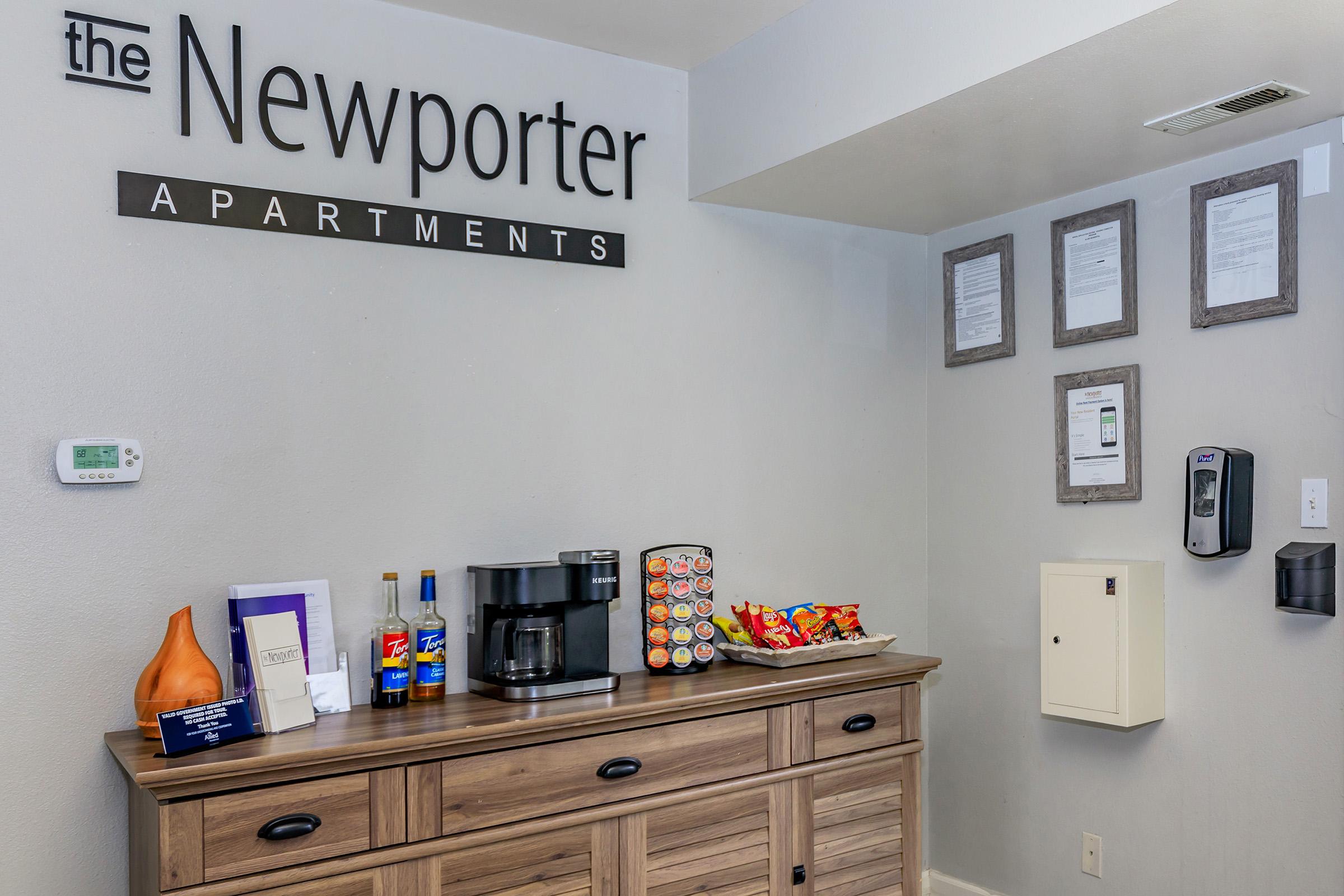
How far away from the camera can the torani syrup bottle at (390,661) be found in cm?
238

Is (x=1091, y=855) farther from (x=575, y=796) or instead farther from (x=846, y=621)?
(x=575, y=796)

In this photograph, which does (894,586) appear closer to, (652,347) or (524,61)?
(652,347)

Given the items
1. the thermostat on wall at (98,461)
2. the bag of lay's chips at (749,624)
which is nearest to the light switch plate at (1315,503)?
the bag of lay's chips at (749,624)

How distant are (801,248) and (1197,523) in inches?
57.3

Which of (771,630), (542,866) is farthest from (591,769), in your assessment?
(771,630)

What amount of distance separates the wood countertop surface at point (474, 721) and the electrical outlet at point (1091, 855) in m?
0.71

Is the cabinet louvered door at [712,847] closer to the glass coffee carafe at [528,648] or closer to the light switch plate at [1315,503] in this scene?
the glass coffee carafe at [528,648]

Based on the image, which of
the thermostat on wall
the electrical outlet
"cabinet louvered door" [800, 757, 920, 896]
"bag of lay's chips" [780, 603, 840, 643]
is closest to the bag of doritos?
"bag of lay's chips" [780, 603, 840, 643]

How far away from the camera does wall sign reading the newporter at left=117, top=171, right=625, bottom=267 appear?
2328mm

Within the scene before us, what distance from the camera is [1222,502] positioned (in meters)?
2.62

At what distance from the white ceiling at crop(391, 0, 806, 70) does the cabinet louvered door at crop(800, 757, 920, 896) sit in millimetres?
2042

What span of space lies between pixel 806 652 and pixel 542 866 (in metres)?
0.96

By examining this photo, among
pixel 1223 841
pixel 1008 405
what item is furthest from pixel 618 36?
pixel 1223 841

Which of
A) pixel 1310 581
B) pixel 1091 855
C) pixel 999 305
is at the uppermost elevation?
pixel 999 305
